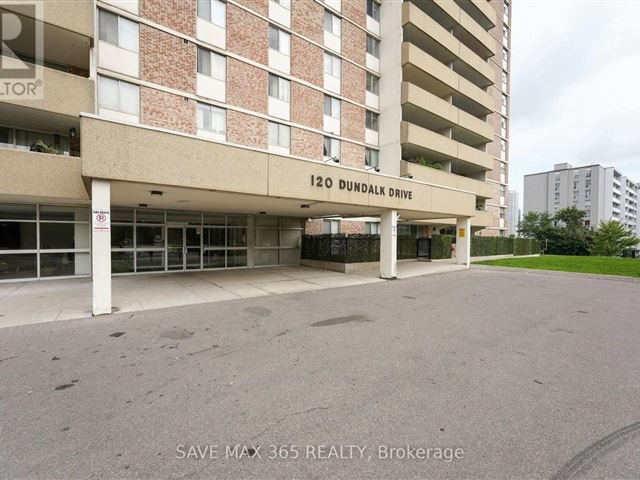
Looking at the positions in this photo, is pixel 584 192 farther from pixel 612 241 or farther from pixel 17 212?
pixel 17 212

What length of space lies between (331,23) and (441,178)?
12.8 metres

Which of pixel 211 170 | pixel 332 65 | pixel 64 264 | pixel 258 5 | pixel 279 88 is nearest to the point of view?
pixel 211 170

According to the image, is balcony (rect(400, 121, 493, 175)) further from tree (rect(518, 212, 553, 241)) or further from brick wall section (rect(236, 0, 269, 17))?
tree (rect(518, 212, 553, 241))

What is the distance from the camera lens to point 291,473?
232 centimetres

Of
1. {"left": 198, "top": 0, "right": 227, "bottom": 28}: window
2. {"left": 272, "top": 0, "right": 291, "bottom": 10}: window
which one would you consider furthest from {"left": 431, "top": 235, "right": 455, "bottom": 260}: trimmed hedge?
{"left": 198, "top": 0, "right": 227, "bottom": 28}: window

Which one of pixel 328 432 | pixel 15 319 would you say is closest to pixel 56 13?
pixel 15 319

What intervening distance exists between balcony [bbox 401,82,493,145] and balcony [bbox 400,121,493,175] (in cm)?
144

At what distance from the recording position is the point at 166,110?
12.9 meters

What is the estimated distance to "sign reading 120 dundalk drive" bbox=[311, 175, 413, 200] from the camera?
404 inches

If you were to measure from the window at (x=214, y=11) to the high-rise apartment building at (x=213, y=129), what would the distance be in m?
0.06

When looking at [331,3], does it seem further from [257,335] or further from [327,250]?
[257,335]

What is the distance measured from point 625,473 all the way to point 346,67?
21280mm

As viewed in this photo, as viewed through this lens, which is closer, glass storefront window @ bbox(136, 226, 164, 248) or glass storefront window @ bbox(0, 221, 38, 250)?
glass storefront window @ bbox(0, 221, 38, 250)

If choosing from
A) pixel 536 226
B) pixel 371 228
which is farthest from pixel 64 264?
pixel 536 226
